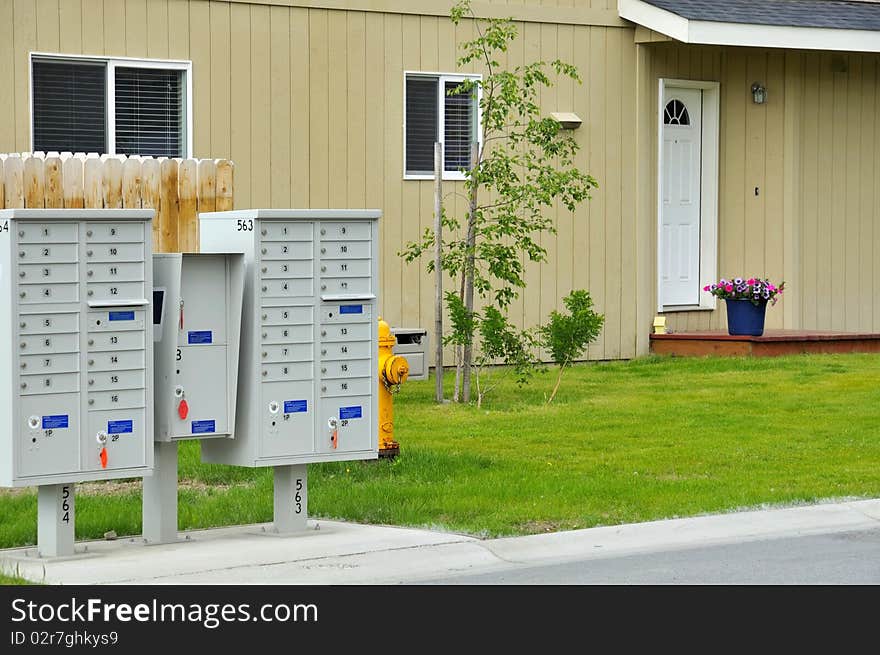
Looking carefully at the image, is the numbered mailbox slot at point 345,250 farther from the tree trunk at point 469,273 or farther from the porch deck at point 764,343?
the porch deck at point 764,343

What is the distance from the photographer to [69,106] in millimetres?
15266

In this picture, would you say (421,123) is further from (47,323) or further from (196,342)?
(47,323)

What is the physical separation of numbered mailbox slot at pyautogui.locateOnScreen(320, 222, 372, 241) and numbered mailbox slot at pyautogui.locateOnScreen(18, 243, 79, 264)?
149cm

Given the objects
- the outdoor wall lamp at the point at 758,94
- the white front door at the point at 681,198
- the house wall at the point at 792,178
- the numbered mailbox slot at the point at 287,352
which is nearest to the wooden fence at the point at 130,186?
the numbered mailbox slot at the point at 287,352

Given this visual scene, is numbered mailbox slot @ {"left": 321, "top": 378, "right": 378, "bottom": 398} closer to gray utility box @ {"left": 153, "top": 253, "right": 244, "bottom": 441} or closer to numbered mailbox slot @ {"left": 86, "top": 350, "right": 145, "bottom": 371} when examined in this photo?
gray utility box @ {"left": 153, "top": 253, "right": 244, "bottom": 441}

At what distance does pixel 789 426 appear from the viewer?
1331cm

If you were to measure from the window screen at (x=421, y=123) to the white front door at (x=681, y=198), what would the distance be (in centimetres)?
339

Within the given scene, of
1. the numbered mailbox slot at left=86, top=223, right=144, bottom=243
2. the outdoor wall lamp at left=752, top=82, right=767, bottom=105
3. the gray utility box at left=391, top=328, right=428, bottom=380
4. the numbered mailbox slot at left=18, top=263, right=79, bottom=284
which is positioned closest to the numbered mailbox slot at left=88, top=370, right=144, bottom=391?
the numbered mailbox slot at left=18, top=263, right=79, bottom=284

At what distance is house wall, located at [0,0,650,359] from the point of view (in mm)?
15539

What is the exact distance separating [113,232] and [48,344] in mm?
675

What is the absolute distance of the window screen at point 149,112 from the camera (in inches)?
610

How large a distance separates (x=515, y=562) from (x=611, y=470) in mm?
3012
